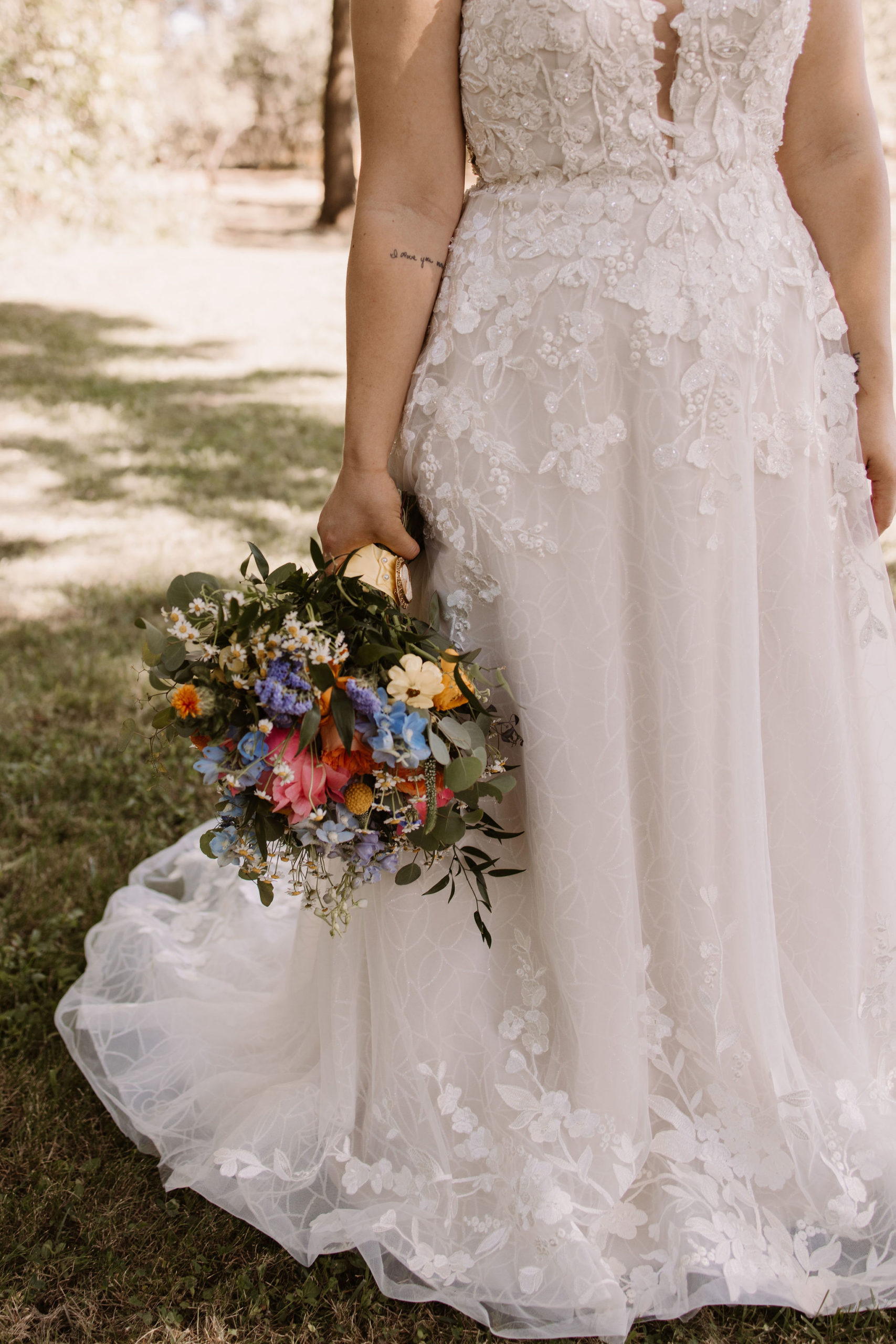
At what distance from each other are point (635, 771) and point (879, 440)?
714mm

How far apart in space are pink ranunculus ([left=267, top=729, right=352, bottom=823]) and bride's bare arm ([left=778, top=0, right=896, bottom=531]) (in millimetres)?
1131

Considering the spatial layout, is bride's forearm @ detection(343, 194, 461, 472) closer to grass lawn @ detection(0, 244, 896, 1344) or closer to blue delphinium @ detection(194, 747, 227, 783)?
blue delphinium @ detection(194, 747, 227, 783)

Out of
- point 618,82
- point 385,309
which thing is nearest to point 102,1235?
point 385,309

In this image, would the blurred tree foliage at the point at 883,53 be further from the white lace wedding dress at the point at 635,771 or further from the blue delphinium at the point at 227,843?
the blue delphinium at the point at 227,843

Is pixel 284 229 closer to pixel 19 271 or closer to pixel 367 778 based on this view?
pixel 19 271

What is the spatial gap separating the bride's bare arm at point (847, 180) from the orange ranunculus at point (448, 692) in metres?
0.90

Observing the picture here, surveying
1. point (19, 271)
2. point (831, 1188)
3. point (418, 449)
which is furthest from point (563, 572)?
point (19, 271)

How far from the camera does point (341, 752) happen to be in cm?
142

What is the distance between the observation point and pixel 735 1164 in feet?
5.86

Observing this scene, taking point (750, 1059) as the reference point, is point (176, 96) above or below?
above

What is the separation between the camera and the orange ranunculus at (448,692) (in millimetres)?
1450

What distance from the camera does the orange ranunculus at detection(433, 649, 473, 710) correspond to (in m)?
1.45

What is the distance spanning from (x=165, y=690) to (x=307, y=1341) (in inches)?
43.4

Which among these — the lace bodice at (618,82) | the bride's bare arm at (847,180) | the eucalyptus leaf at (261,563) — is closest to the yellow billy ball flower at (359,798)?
the eucalyptus leaf at (261,563)
